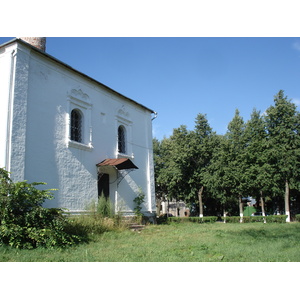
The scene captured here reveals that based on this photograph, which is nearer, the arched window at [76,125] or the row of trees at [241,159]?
the arched window at [76,125]

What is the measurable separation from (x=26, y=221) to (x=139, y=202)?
9.10m

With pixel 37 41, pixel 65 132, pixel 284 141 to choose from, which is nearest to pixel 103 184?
pixel 65 132

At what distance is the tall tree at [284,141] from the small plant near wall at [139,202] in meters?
13.6

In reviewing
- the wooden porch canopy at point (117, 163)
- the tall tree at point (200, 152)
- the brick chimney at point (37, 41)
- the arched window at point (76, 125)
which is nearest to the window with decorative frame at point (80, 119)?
the arched window at point (76, 125)

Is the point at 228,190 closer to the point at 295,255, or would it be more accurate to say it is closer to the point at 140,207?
the point at 140,207

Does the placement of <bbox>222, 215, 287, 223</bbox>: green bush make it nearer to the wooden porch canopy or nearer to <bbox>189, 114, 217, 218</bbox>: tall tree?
<bbox>189, 114, 217, 218</bbox>: tall tree

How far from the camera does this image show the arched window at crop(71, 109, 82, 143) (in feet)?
44.6

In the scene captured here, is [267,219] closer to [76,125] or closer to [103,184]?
[103,184]

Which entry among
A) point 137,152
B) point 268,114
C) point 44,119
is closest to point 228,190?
point 268,114

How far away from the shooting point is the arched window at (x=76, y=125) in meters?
13.6

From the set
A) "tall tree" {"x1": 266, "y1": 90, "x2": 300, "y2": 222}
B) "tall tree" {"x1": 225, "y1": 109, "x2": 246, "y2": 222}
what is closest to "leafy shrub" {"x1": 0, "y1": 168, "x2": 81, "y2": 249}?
"tall tree" {"x1": 225, "y1": 109, "x2": 246, "y2": 222}

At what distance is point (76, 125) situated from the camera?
1394cm

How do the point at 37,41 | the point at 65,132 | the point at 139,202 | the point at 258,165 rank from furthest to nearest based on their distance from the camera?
1. the point at 258,165
2. the point at 139,202
3. the point at 37,41
4. the point at 65,132

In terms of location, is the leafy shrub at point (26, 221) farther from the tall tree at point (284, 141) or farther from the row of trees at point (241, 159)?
the tall tree at point (284, 141)
